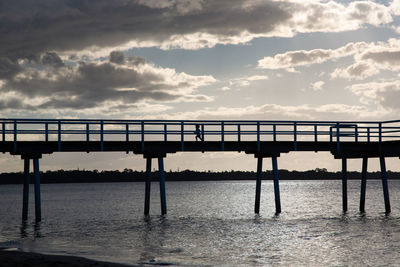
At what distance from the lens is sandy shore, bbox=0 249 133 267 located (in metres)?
16.6

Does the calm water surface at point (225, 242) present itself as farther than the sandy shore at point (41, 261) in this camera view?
Yes

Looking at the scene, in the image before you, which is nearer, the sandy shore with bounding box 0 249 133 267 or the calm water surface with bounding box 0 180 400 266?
the sandy shore with bounding box 0 249 133 267

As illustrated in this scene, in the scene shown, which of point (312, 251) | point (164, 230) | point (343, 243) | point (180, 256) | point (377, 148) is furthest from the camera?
point (377, 148)

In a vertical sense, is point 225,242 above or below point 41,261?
below

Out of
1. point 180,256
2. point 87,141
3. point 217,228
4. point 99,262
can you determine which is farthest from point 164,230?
point 99,262

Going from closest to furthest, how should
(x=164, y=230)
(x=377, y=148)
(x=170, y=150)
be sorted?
(x=164, y=230) → (x=170, y=150) → (x=377, y=148)

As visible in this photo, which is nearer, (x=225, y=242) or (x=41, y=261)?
(x=41, y=261)

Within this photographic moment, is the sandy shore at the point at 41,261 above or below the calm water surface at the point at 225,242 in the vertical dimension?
above

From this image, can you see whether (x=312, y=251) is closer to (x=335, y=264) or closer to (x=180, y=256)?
(x=335, y=264)

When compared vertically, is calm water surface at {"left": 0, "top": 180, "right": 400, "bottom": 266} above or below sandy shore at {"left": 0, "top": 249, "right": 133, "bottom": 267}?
below

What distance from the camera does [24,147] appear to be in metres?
30.1

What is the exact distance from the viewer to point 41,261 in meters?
17.3

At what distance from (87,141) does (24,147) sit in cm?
381

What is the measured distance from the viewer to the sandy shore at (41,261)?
1664 cm
